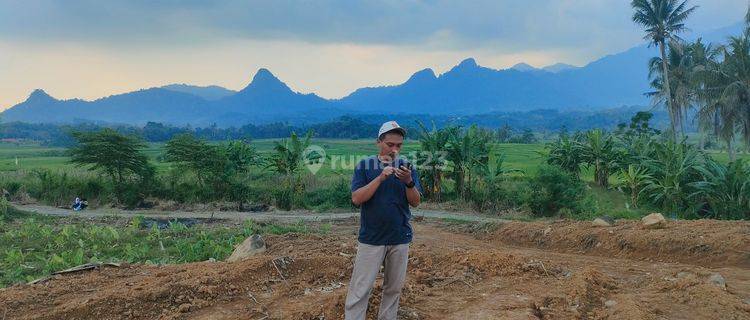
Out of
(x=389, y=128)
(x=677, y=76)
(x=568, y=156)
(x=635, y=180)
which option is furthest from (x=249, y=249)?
(x=677, y=76)

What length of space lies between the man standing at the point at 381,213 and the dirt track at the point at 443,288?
28.3 inches

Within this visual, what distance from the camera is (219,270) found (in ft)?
17.9

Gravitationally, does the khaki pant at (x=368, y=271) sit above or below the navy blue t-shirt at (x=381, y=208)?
below

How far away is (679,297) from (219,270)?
435 cm

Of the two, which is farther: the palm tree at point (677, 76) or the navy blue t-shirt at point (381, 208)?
the palm tree at point (677, 76)

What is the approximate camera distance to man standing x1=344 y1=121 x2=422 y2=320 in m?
3.53

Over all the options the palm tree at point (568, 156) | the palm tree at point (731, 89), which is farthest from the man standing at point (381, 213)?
the palm tree at point (731, 89)

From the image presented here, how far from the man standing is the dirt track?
0.72m

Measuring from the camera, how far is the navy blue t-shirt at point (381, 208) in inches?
139

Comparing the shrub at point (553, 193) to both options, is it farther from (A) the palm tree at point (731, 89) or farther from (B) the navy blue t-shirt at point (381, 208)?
(A) the palm tree at point (731, 89)

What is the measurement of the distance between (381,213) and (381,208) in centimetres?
3

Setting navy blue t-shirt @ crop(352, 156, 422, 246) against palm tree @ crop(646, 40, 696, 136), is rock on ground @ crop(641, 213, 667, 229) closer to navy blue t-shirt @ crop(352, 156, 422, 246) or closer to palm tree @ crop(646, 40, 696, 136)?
navy blue t-shirt @ crop(352, 156, 422, 246)

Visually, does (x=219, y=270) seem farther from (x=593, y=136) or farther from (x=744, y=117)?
(x=744, y=117)

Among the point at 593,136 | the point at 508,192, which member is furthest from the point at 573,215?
the point at 593,136
